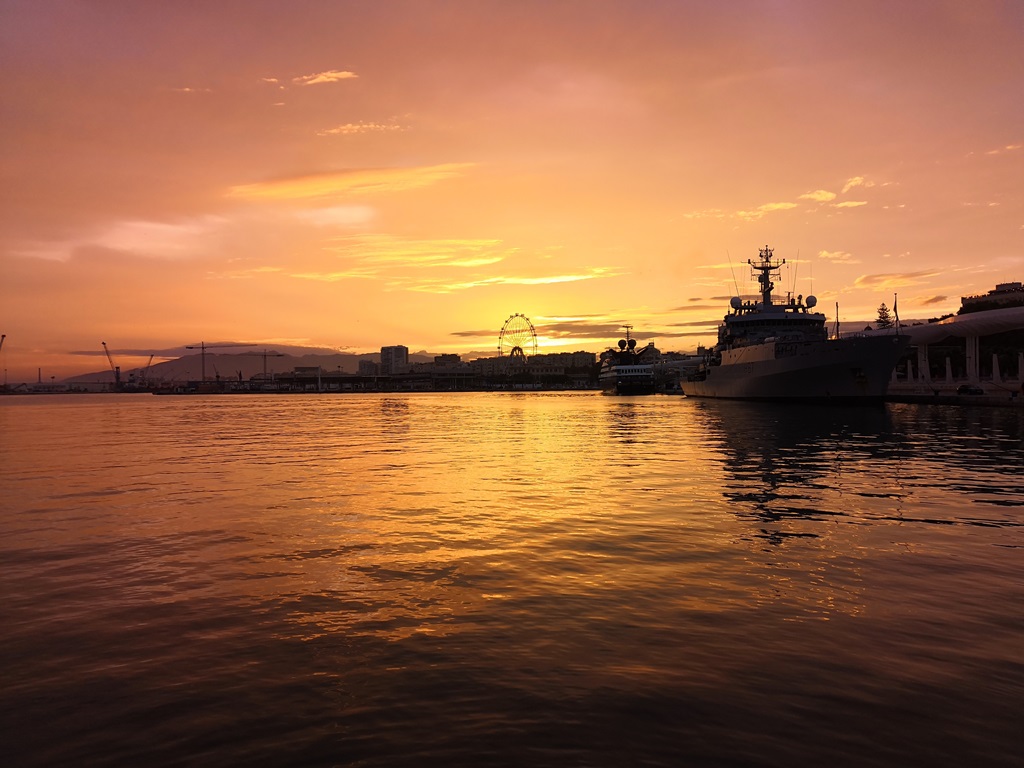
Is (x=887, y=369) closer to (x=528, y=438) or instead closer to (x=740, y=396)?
(x=740, y=396)

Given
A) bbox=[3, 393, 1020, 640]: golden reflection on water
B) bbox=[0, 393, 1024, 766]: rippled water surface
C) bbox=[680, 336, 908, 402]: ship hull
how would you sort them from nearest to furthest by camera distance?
bbox=[0, 393, 1024, 766]: rippled water surface → bbox=[3, 393, 1020, 640]: golden reflection on water → bbox=[680, 336, 908, 402]: ship hull

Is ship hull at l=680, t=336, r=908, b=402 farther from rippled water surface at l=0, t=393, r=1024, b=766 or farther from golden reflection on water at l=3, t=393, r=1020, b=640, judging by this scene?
rippled water surface at l=0, t=393, r=1024, b=766

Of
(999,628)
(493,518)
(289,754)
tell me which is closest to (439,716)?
(289,754)

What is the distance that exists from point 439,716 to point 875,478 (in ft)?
76.5

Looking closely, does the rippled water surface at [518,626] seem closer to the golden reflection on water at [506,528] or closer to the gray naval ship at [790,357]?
the golden reflection on water at [506,528]

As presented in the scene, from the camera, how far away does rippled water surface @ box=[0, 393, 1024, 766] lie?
6477mm

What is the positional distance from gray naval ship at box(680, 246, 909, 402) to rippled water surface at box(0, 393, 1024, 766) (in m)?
52.3

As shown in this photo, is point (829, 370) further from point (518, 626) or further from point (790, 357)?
point (518, 626)

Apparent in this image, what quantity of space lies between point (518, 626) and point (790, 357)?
74052 mm

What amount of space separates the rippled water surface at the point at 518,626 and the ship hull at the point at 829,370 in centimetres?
5161

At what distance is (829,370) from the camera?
7312 cm

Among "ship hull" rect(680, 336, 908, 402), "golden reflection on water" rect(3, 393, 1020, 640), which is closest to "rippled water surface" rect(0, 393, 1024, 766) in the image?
"golden reflection on water" rect(3, 393, 1020, 640)

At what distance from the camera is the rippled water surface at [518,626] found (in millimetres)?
6477

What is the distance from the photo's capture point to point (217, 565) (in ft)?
44.4
